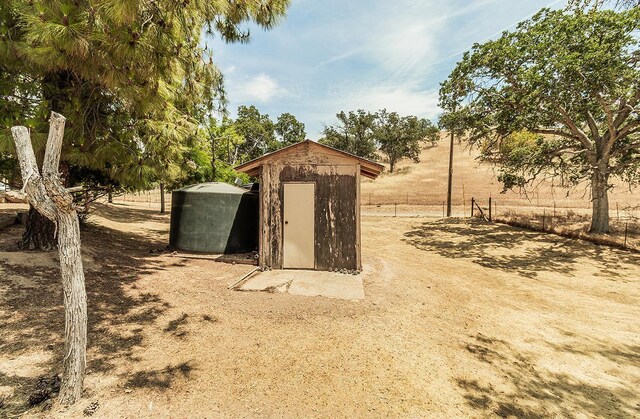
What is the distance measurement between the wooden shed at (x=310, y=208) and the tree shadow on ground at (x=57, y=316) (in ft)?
10.1

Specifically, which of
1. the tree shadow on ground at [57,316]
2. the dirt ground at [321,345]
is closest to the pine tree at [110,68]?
the tree shadow on ground at [57,316]

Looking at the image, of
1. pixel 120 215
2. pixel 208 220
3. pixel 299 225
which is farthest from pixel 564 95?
pixel 120 215

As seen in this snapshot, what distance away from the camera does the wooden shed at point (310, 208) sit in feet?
25.0

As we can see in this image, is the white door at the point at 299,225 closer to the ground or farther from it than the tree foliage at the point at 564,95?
closer to the ground

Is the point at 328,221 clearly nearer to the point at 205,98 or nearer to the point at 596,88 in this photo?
the point at 205,98

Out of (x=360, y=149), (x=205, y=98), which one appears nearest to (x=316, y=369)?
(x=205, y=98)

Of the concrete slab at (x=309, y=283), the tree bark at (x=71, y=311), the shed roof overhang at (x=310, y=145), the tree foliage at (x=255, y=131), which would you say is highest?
the tree foliage at (x=255, y=131)

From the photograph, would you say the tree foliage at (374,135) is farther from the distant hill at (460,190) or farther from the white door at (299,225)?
the white door at (299,225)

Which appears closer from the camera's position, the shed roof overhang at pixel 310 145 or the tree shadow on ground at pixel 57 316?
the tree shadow on ground at pixel 57 316

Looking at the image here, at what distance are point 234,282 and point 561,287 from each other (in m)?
8.11

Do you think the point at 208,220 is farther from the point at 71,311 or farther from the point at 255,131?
the point at 255,131

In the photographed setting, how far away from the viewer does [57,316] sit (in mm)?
4293

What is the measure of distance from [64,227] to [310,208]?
17.5ft

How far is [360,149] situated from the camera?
4966 centimetres
